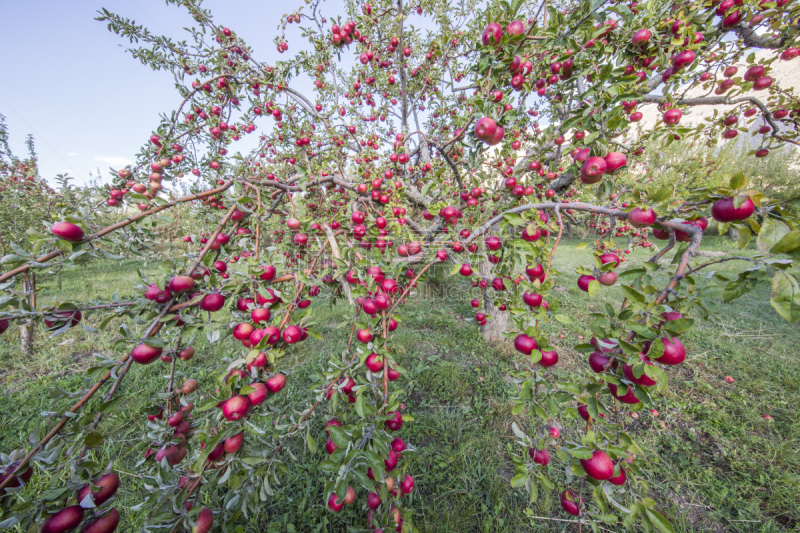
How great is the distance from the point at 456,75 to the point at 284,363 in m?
4.07

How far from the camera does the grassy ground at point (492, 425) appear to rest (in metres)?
1.74

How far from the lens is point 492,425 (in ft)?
7.73

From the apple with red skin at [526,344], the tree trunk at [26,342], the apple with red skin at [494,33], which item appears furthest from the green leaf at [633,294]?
the tree trunk at [26,342]

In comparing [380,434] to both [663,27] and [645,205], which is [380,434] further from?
[663,27]

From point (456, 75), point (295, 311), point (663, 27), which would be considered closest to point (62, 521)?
point (295, 311)

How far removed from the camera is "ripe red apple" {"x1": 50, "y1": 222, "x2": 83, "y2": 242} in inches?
32.4

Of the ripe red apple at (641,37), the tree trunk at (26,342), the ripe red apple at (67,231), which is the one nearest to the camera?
the ripe red apple at (67,231)

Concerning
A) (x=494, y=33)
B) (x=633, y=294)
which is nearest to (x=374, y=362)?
(x=633, y=294)

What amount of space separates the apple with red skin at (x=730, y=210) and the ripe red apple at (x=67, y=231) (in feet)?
6.25

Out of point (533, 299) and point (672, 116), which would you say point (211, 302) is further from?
point (672, 116)

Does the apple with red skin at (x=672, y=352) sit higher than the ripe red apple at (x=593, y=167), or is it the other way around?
the ripe red apple at (x=593, y=167)

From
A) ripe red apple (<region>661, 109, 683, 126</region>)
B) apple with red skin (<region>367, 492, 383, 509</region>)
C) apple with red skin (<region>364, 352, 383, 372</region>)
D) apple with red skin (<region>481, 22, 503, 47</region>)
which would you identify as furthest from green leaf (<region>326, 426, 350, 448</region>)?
ripe red apple (<region>661, 109, 683, 126</region>)

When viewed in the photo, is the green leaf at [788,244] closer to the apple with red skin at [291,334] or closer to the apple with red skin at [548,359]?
the apple with red skin at [548,359]

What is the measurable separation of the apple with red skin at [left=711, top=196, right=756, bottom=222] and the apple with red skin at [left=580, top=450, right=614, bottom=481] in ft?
2.62
